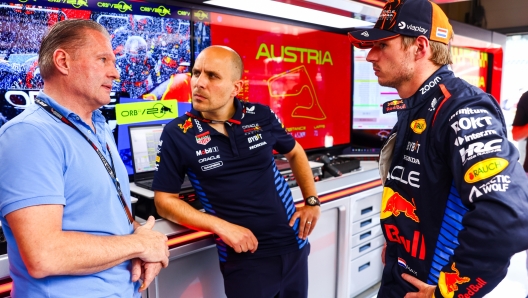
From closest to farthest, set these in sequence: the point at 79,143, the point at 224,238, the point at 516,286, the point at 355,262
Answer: the point at 79,143 → the point at 224,238 → the point at 355,262 → the point at 516,286

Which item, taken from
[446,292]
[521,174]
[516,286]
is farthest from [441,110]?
[516,286]

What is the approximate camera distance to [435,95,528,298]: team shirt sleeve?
94 centimetres

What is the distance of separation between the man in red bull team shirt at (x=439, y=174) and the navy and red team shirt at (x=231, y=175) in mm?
578

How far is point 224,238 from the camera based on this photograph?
1700mm

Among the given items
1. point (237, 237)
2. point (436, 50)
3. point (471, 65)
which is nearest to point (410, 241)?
point (436, 50)

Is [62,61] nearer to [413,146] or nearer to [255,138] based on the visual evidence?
[255,138]

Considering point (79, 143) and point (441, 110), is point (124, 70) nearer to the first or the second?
point (79, 143)

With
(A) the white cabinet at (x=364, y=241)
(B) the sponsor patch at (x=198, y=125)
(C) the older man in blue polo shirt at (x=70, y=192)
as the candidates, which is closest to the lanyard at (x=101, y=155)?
(C) the older man in blue polo shirt at (x=70, y=192)

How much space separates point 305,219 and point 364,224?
1.09 metres

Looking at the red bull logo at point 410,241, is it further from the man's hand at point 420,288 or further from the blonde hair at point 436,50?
the blonde hair at point 436,50

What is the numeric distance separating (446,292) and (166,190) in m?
1.15

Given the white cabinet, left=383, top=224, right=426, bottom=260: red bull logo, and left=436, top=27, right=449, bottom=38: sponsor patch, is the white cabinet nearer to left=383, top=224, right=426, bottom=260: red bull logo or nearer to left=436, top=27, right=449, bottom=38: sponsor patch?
left=383, top=224, right=426, bottom=260: red bull logo

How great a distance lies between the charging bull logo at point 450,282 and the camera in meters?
1.02

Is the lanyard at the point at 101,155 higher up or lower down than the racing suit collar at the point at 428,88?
lower down
